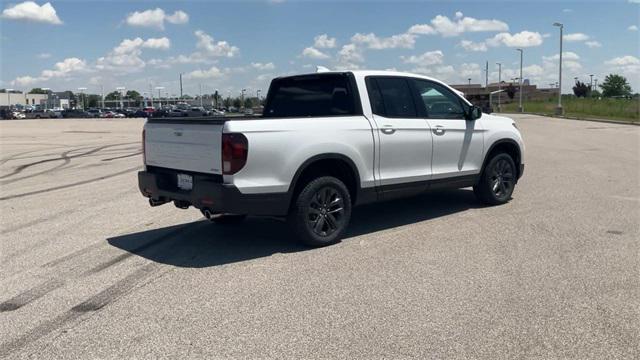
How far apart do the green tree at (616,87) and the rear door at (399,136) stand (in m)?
143

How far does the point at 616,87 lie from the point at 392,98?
14627cm

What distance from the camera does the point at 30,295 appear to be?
4770 mm

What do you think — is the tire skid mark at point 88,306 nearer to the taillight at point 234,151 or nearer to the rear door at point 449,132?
the taillight at point 234,151

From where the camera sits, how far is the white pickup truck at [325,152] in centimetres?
554

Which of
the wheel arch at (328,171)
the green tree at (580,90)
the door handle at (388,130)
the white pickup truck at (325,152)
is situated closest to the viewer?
the white pickup truck at (325,152)

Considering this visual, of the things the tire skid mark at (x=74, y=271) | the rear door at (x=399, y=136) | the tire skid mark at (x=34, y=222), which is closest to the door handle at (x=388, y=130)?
the rear door at (x=399, y=136)

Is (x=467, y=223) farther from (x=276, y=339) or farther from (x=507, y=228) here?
(x=276, y=339)

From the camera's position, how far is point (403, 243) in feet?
20.5

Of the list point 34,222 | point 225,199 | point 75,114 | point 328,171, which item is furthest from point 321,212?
point 75,114

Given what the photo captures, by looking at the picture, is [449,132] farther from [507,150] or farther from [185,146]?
[185,146]

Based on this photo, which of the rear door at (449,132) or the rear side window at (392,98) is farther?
the rear door at (449,132)

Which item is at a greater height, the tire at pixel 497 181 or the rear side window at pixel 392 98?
the rear side window at pixel 392 98

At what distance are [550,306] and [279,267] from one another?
7.80ft

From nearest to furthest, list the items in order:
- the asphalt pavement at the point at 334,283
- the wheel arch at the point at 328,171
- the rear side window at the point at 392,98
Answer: the asphalt pavement at the point at 334,283
the wheel arch at the point at 328,171
the rear side window at the point at 392,98
